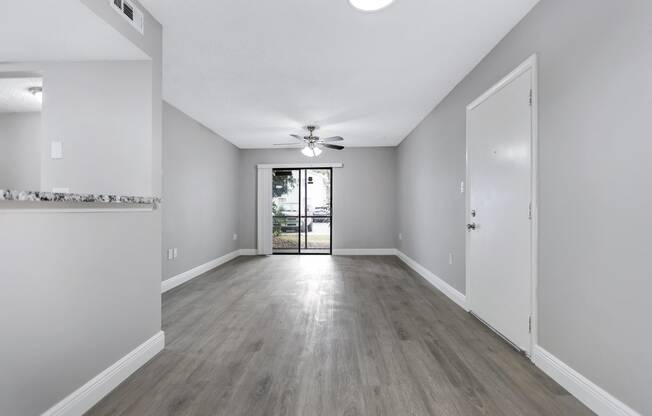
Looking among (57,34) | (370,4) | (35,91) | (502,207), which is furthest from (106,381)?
(35,91)

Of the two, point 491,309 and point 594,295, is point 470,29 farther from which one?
point 491,309

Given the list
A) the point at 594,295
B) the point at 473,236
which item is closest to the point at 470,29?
the point at 473,236

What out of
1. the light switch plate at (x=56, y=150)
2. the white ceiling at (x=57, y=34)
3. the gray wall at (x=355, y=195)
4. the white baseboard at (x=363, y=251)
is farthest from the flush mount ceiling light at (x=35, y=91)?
the white baseboard at (x=363, y=251)

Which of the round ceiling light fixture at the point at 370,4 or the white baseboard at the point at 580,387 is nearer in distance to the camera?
the white baseboard at the point at 580,387

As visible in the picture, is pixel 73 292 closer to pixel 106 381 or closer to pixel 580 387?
pixel 106 381

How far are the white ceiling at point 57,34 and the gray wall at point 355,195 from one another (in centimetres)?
483

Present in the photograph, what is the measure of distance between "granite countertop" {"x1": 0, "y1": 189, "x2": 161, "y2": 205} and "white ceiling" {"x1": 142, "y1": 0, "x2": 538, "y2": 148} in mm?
1348

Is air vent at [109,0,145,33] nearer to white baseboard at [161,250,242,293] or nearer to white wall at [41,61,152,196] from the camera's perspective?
white wall at [41,61,152,196]

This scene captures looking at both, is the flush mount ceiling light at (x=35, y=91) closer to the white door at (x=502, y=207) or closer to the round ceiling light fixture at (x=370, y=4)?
the round ceiling light fixture at (x=370, y=4)

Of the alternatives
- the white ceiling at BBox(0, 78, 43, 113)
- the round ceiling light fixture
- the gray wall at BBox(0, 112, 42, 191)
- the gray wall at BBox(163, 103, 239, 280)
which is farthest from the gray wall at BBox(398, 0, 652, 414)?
the gray wall at BBox(0, 112, 42, 191)

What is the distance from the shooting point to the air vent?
1.91 m

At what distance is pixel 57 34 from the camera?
6.46 feet

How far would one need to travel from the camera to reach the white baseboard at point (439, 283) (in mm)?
3379

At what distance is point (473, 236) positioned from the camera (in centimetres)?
308
